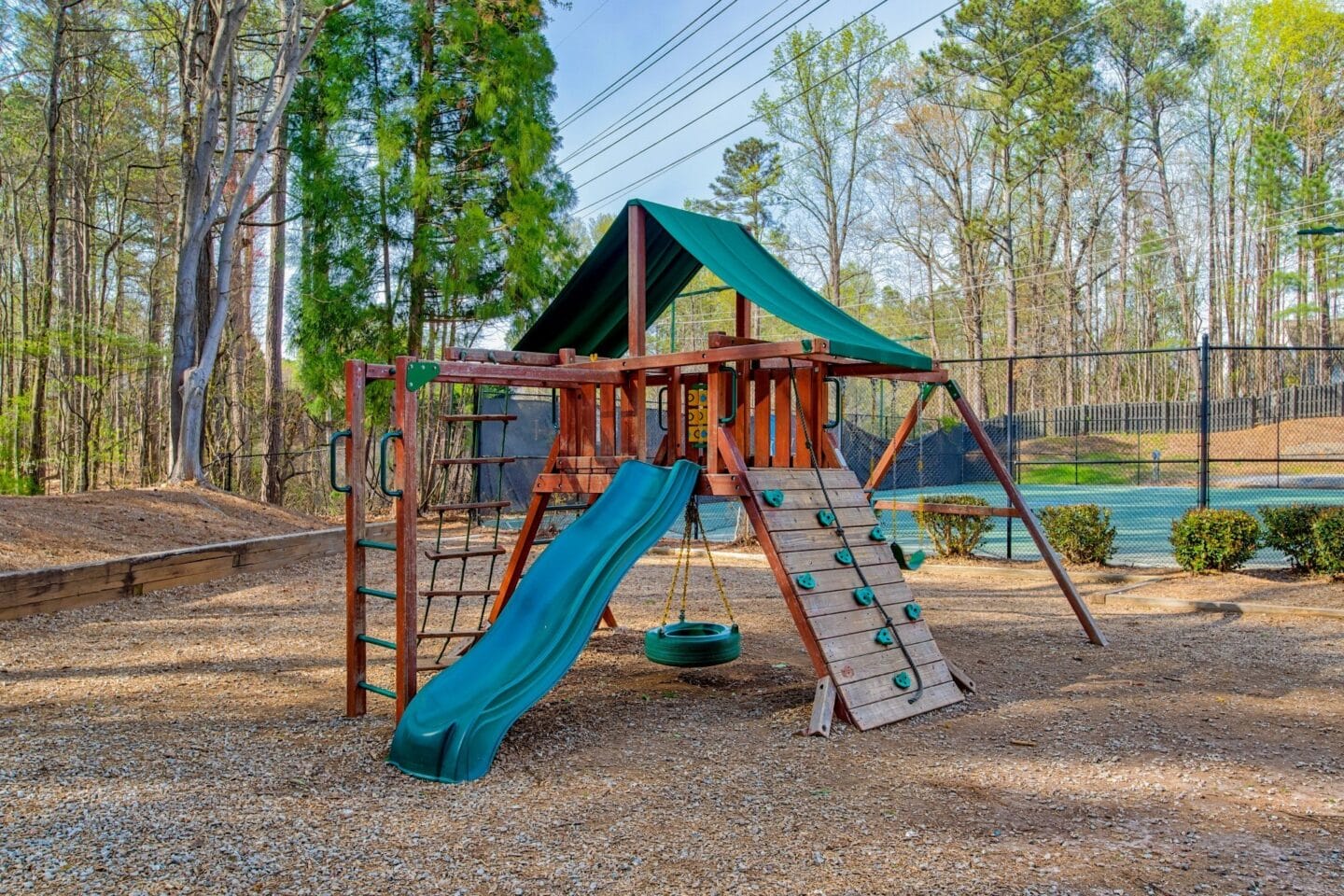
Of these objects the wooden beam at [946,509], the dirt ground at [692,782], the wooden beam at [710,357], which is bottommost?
the dirt ground at [692,782]

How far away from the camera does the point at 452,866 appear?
257 centimetres

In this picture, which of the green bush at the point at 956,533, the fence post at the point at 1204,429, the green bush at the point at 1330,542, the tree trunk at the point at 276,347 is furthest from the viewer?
the tree trunk at the point at 276,347

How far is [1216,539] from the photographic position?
788 centimetres

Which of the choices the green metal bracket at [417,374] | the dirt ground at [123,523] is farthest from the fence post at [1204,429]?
the dirt ground at [123,523]

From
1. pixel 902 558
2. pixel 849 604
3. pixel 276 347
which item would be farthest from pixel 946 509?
pixel 276 347

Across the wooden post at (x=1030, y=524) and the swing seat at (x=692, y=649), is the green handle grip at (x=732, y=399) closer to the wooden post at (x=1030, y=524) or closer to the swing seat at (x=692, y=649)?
the swing seat at (x=692, y=649)

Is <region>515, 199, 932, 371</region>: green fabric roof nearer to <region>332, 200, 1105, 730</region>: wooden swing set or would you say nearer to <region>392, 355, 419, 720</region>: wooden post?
<region>332, 200, 1105, 730</region>: wooden swing set

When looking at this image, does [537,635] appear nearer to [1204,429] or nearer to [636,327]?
[636,327]

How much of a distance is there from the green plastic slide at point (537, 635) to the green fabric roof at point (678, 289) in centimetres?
105

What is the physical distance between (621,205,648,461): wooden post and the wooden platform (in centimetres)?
84

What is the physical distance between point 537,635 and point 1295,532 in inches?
280

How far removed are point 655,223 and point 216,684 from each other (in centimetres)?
357

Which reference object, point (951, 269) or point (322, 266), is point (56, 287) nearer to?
point (322, 266)

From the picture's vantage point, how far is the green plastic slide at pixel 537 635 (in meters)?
3.38
